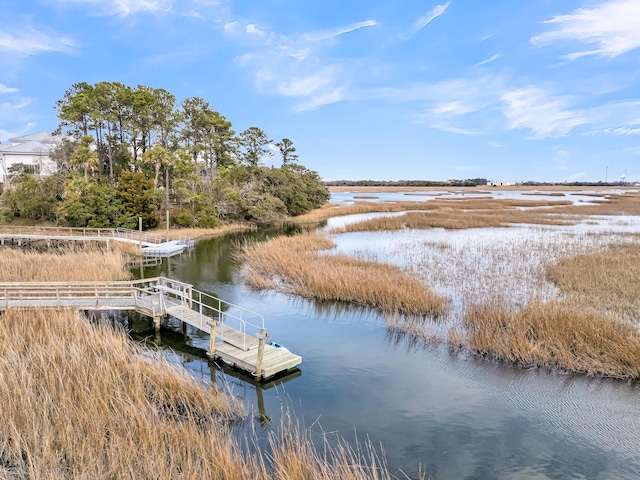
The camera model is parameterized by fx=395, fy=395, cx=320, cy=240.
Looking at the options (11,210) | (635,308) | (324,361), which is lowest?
(324,361)

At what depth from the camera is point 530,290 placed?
51.7 feet

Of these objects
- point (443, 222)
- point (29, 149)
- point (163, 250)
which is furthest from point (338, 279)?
point (29, 149)

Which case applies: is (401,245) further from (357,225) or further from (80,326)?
(80,326)

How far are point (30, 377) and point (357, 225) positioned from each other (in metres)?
32.3

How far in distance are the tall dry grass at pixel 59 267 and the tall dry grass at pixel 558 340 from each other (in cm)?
1509

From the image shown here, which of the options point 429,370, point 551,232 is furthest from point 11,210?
point 551,232

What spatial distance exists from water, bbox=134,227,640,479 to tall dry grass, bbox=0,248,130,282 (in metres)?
6.88

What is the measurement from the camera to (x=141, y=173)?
1355 inches

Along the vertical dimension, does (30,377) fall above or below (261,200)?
below

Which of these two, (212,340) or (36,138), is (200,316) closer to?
(212,340)

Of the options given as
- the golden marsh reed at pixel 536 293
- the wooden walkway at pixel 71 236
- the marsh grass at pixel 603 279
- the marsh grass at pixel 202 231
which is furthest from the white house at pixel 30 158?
the marsh grass at pixel 603 279

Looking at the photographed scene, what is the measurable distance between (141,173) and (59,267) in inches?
743

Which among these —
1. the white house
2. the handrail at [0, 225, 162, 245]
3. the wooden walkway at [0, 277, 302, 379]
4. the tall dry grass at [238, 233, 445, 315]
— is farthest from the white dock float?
the white house

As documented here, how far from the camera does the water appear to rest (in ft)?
22.5
